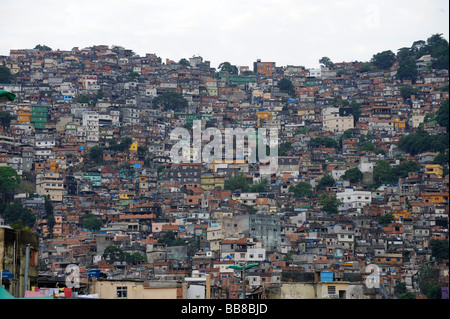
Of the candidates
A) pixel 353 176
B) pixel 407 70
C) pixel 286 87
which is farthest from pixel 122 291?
pixel 286 87

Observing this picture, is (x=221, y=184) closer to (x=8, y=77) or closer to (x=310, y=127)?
(x=310, y=127)

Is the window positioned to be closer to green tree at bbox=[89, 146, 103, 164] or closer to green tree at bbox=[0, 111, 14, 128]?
green tree at bbox=[89, 146, 103, 164]

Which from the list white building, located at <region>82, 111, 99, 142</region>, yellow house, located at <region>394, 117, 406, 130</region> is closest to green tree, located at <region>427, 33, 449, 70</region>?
yellow house, located at <region>394, 117, 406, 130</region>

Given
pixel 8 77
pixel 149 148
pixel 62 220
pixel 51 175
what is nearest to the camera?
pixel 62 220

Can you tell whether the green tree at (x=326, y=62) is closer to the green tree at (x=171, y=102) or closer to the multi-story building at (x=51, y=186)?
the green tree at (x=171, y=102)
